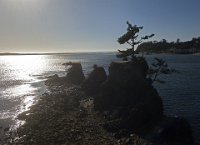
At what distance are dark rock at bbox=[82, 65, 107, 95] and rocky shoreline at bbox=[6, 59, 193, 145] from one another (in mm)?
9315

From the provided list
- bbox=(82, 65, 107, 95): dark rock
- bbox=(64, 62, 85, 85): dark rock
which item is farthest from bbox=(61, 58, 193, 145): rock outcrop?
bbox=(64, 62, 85, 85): dark rock

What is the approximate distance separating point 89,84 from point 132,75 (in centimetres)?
2697

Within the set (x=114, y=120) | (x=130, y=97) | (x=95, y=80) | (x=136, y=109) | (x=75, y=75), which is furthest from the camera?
(x=75, y=75)

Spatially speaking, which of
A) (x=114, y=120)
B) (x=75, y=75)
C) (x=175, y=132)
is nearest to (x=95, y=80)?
(x=114, y=120)

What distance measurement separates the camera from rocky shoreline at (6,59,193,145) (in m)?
39.5

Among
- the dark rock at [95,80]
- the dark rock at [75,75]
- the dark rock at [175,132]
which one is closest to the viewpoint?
the dark rock at [175,132]

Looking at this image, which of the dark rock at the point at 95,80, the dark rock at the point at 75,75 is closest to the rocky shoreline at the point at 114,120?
the dark rock at the point at 95,80

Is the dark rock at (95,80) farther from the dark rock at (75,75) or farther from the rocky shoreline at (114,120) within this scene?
the dark rock at (75,75)

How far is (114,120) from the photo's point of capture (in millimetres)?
46875

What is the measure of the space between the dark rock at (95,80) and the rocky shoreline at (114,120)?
9315mm

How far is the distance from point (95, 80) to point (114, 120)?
2848 centimetres

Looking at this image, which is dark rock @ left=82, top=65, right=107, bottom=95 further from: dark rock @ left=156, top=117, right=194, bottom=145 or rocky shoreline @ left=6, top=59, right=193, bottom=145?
dark rock @ left=156, top=117, right=194, bottom=145

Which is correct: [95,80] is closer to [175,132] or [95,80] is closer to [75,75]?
[75,75]

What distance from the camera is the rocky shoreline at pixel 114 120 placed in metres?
39.5
